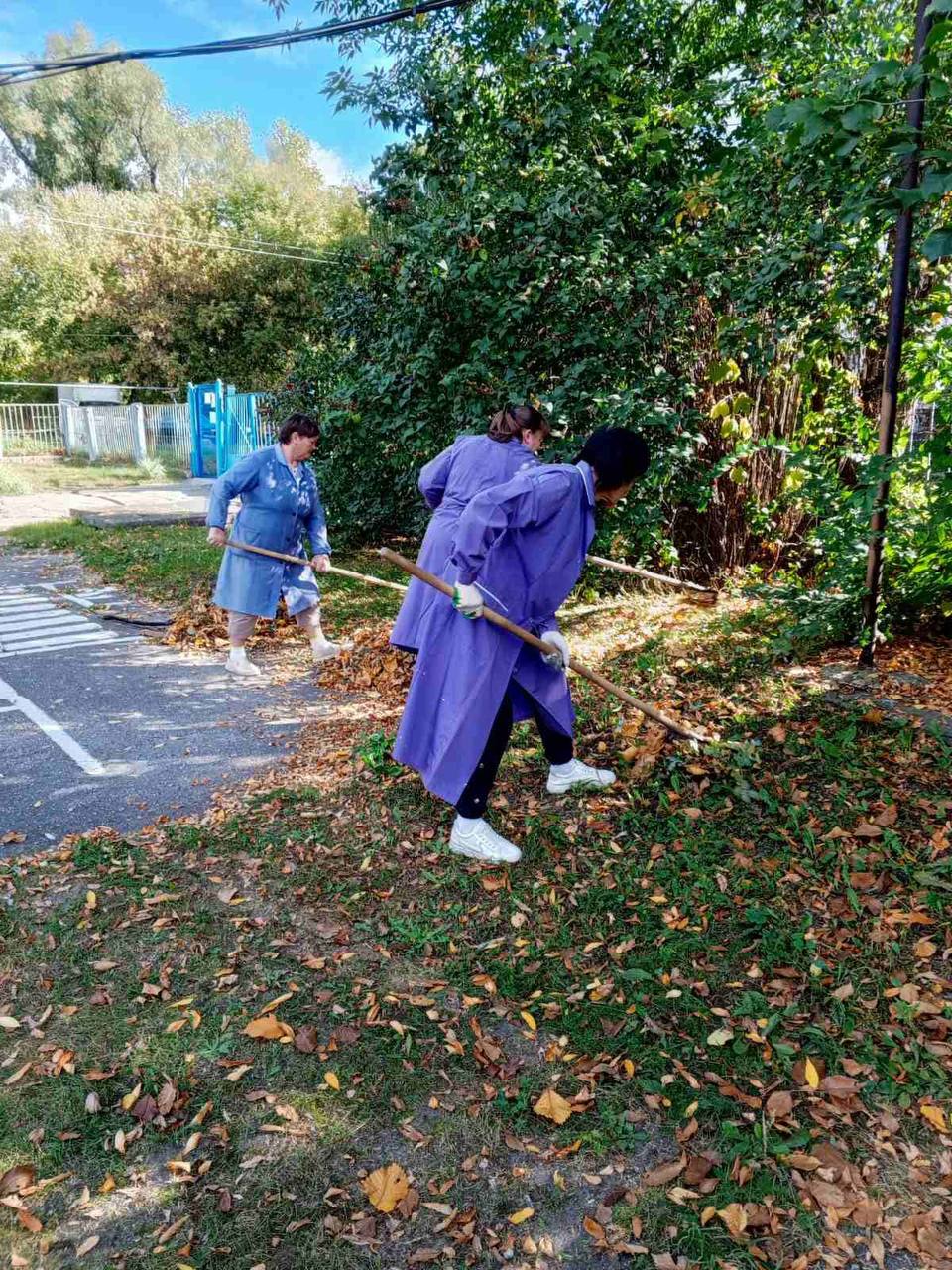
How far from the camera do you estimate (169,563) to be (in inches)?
384

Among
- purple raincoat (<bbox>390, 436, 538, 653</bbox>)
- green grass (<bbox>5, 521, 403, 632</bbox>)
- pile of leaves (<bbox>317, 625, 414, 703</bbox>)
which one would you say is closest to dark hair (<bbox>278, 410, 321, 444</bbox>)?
pile of leaves (<bbox>317, 625, 414, 703</bbox>)

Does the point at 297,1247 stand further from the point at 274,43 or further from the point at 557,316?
the point at 274,43

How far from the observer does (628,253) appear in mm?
6473

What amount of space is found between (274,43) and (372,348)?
225 cm

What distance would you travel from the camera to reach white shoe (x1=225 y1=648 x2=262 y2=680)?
635 centimetres

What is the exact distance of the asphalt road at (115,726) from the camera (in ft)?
14.1

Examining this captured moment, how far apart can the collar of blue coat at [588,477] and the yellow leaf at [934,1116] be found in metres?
2.30

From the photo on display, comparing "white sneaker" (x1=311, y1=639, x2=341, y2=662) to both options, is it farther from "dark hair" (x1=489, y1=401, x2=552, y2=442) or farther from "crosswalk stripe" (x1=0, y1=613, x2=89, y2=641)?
"dark hair" (x1=489, y1=401, x2=552, y2=442)

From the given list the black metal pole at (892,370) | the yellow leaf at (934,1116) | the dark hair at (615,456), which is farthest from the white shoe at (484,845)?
the black metal pole at (892,370)

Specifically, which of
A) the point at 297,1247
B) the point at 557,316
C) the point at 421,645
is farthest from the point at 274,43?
the point at 297,1247

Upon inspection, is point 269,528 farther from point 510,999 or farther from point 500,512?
point 510,999

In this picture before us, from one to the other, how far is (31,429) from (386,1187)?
2594cm

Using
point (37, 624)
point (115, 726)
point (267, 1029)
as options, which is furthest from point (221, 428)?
point (267, 1029)

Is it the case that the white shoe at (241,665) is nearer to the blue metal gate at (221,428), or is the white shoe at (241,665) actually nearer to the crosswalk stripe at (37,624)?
the crosswalk stripe at (37,624)
